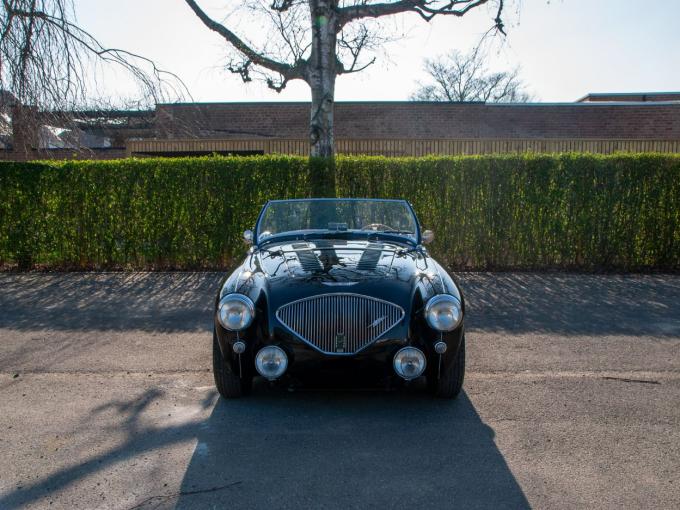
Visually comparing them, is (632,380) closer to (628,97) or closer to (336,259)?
(336,259)

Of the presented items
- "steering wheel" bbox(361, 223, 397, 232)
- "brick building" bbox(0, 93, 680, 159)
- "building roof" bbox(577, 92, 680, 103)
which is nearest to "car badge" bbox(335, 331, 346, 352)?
"steering wheel" bbox(361, 223, 397, 232)

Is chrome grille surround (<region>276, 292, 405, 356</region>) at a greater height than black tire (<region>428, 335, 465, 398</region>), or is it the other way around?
chrome grille surround (<region>276, 292, 405, 356</region>)

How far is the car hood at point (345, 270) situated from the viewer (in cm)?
434

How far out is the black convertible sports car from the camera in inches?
162

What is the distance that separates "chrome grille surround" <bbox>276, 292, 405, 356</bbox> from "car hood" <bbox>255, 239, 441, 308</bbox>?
0.06m

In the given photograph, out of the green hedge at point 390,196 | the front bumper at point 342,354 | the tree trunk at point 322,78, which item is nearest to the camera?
the front bumper at point 342,354

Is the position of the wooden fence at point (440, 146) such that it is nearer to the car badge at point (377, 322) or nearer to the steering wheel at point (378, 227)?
the steering wheel at point (378, 227)

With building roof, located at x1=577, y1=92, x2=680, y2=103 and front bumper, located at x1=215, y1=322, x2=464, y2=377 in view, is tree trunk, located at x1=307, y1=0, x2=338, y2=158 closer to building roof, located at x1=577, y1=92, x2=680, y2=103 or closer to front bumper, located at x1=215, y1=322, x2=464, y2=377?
front bumper, located at x1=215, y1=322, x2=464, y2=377

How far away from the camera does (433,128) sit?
21766 millimetres

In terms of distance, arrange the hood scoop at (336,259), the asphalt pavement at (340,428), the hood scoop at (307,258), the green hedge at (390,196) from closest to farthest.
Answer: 1. the asphalt pavement at (340,428)
2. the hood scoop at (336,259)
3. the hood scoop at (307,258)
4. the green hedge at (390,196)

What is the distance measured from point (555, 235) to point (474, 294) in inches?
114

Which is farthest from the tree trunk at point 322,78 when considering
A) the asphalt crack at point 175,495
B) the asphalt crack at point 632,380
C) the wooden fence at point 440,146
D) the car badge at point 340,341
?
the asphalt crack at point 175,495

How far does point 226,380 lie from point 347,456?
1.21 metres

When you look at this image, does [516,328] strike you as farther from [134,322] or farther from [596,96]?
[596,96]
